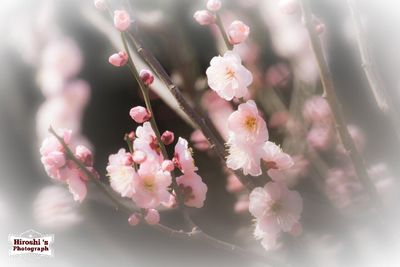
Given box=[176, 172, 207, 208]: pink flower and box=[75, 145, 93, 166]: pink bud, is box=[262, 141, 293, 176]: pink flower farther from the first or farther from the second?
box=[75, 145, 93, 166]: pink bud

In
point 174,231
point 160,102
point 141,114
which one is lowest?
point 174,231

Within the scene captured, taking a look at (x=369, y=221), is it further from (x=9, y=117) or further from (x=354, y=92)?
(x=9, y=117)

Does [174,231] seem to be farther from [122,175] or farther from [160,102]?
[160,102]

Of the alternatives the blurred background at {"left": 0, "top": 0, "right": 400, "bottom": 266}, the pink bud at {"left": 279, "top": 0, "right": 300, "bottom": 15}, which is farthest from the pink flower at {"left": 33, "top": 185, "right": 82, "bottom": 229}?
the pink bud at {"left": 279, "top": 0, "right": 300, "bottom": 15}

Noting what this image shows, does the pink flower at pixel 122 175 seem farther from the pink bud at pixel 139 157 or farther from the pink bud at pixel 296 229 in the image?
the pink bud at pixel 296 229

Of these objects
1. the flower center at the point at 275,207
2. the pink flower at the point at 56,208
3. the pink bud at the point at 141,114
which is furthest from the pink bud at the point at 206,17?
the pink flower at the point at 56,208

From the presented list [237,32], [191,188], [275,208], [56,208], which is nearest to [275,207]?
[275,208]

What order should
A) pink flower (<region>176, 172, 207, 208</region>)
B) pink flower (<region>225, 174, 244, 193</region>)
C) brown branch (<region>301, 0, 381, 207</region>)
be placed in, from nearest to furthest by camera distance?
1. brown branch (<region>301, 0, 381, 207</region>)
2. pink flower (<region>176, 172, 207, 208</region>)
3. pink flower (<region>225, 174, 244, 193</region>)
